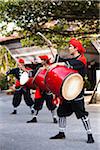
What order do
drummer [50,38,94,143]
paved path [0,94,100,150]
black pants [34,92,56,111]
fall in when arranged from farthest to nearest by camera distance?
black pants [34,92,56,111], drummer [50,38,94,143], paved path [0,94,100,150]

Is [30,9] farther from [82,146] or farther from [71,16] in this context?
[82,146]

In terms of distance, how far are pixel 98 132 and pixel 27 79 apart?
1.59 m

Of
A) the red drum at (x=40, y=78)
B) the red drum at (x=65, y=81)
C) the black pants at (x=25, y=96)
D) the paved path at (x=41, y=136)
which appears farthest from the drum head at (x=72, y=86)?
the black pants at (x=25, y=96)

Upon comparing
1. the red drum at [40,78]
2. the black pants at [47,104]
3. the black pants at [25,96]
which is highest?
the red drum at [40,78]

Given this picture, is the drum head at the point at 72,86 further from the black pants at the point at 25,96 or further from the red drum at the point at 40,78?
the black pants at the point at 25,96

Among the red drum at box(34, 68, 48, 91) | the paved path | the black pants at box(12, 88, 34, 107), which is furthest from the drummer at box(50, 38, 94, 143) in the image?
the black pants at box(12, 88, 34, 107)

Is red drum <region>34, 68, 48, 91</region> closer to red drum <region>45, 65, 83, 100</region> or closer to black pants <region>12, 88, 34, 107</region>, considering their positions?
red drum <region>45, 65, 83, 100</region>

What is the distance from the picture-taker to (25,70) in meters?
6.35

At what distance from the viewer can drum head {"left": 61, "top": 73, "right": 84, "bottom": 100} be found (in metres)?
4.62

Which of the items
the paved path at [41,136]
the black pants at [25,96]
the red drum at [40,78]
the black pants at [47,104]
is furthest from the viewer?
the black pants at [25,96]

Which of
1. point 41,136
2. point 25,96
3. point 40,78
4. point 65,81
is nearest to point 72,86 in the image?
point 65,81

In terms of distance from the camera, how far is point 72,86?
15.3 feet

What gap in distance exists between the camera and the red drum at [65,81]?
4609 mm

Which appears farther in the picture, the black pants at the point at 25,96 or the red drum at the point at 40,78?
the black pants at the point at 25,96
